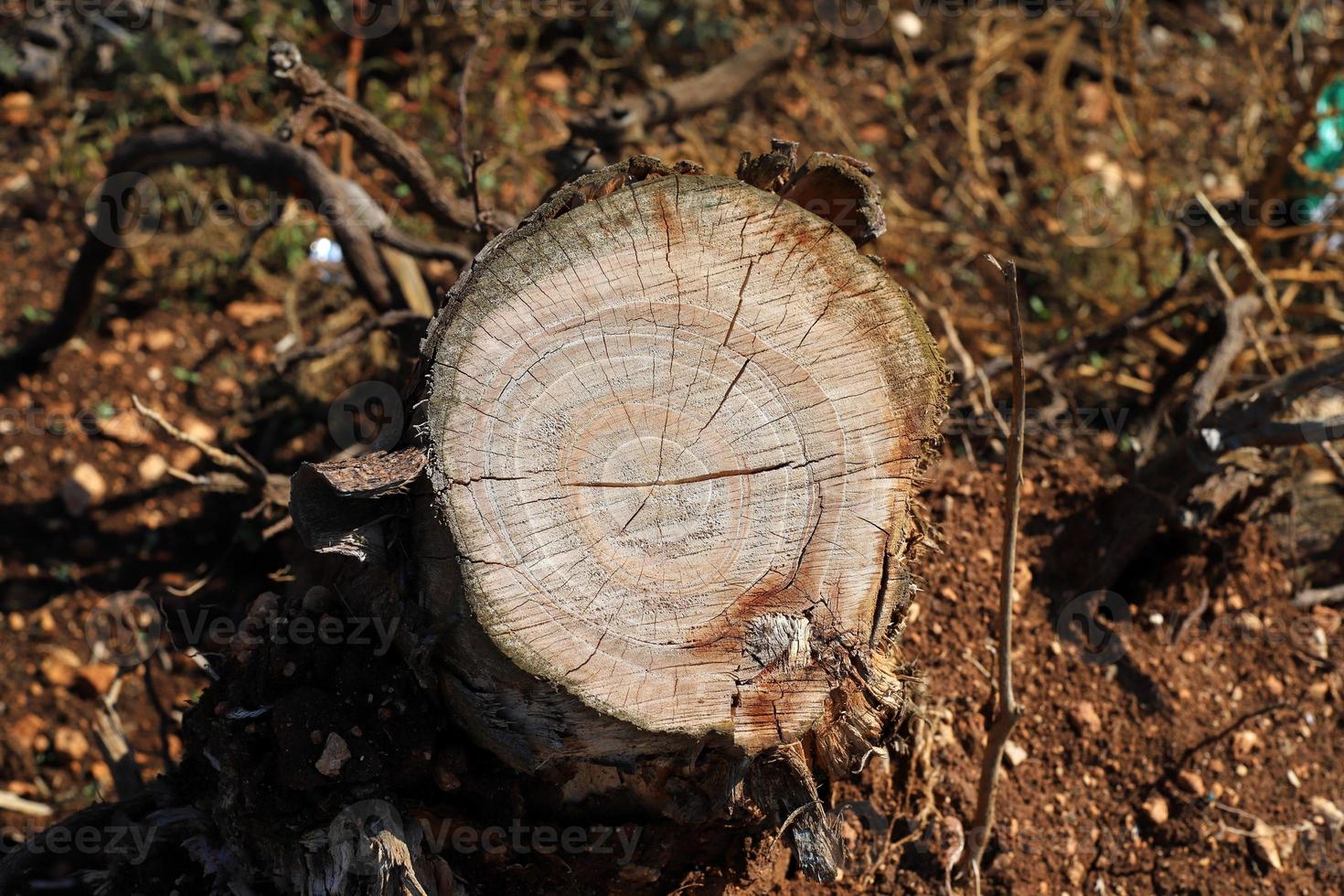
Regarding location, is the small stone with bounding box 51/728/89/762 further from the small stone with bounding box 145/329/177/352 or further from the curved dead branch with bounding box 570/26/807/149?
the curved dead branch with bounding box 570/26/807/149

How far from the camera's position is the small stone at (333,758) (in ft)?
5.81

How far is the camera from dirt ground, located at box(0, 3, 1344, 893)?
2.47 meters

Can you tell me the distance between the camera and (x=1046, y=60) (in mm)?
4367

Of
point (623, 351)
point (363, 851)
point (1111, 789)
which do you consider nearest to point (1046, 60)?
point (1111, 789)

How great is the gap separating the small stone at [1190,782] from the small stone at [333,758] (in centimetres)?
195

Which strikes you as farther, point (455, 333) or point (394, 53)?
point (394, 53)

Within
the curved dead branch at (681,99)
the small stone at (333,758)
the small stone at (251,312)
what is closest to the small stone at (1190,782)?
the small stone at (333,758)

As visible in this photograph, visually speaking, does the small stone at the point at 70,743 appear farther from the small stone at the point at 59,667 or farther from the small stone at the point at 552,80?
the small stone at the point at 552,80

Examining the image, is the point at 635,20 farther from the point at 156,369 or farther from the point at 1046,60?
the point at 156,369

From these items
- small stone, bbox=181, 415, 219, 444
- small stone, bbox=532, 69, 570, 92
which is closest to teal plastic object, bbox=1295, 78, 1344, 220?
→ small stone, bbox=532, 69, 570, 92

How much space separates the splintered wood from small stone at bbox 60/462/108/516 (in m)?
2.07

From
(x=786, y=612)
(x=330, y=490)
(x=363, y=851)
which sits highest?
(x=330, y=490)

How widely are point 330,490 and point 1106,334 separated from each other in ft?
7.49

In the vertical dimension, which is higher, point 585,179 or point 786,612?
point 585,179
